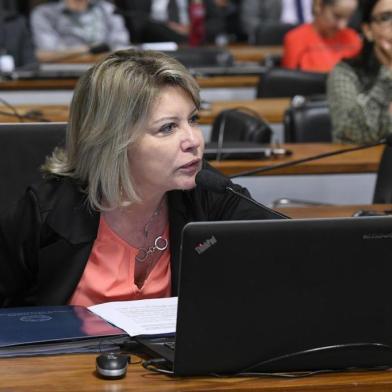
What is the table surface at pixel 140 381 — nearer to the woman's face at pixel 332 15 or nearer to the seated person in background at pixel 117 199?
the seated person in background at pixel 117 199

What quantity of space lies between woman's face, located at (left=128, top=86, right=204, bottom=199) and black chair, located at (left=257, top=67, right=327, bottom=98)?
2958 mm

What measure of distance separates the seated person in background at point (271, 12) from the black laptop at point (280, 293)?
770cm

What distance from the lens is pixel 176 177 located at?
2307 millimetres

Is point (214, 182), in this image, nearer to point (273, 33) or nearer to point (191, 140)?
point (191, 140)

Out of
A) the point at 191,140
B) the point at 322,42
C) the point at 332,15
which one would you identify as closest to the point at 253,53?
the point at 322,42

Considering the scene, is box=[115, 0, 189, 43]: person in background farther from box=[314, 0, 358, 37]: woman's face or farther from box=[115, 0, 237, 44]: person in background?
box=[314, 0, 358, 37]: woman's face

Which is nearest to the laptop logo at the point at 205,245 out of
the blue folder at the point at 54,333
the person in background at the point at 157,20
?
the blue folder at the point at 54,333

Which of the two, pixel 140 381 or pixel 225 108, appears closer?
pixel 140 381

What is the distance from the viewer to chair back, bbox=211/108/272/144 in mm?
4016

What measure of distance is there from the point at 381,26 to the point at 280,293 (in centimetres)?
258

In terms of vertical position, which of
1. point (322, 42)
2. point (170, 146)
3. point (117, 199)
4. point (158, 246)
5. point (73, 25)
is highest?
point (170, 146)

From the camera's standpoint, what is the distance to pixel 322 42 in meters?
6.63

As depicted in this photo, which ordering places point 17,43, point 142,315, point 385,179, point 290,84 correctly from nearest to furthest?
point 142,315, point 385,179, point 290,84, point 17,43

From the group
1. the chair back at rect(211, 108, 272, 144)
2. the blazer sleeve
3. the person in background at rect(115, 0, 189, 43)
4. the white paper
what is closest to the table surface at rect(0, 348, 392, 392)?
the white paper
